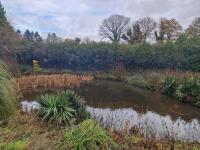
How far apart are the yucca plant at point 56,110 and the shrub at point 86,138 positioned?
2.80 meters

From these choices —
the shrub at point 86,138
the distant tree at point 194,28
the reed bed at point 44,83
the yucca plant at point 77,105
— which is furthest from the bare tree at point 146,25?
the shrub at point 86,138

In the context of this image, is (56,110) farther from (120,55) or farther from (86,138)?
(120,55)

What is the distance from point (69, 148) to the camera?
18.0 feet

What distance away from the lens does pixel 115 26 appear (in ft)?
171

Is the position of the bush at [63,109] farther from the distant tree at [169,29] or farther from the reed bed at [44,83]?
the distant tree at [169,29]

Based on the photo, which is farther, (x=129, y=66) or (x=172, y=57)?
(x=129, y=66)

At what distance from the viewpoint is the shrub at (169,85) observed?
1950 cm

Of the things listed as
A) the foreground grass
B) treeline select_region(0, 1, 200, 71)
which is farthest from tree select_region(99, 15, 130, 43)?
the foreground grass

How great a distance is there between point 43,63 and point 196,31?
21.7 m

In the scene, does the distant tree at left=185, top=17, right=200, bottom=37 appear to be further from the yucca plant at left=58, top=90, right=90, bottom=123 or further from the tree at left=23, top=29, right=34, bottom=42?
the yucca plant at left=58, top=90, right=90, bottom=123

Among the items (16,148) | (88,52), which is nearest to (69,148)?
(16,148)

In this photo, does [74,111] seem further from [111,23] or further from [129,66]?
[111,23]

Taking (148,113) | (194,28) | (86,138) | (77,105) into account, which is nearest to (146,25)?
(194,28)

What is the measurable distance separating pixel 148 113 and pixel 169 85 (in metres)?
6.90
